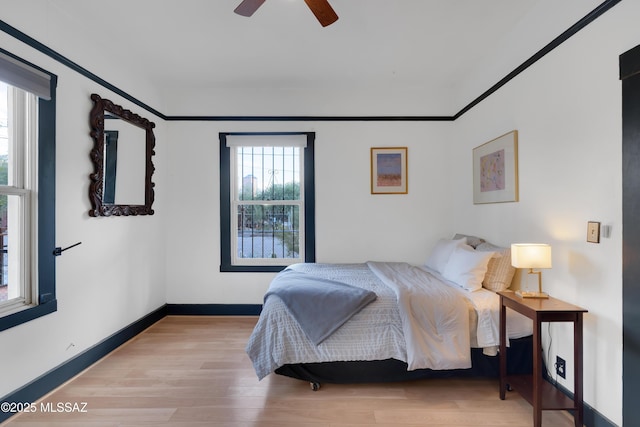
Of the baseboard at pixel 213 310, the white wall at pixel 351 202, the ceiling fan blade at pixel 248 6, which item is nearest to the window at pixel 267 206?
the white wall at pixel 351 202

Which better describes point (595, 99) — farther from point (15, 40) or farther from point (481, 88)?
point (15, 40)

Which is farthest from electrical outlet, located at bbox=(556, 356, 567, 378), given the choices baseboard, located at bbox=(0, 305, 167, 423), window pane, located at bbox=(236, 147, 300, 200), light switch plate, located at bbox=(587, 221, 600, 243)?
baseboard, located at bbox=(0, 305, 167, 423)

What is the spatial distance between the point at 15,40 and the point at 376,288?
3047 mm

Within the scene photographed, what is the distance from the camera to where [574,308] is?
1.83 m

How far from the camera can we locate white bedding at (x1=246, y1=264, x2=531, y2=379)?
2.23 metres

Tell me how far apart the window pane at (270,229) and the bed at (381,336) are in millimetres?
1732

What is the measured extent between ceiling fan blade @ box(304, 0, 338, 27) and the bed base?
240 cm

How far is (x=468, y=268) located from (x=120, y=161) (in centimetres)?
339

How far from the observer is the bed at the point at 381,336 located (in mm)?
2211

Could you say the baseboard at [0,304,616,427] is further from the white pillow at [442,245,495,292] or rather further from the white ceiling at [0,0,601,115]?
the white ceiling at [0,0,601,115]

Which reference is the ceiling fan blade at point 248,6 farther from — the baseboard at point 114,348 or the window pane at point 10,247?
the baseboard at point 114,348

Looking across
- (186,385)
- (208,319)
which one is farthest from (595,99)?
(208,319)

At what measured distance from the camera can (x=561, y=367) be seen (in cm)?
215

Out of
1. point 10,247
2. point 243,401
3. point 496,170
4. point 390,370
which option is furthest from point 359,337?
point 10,247
